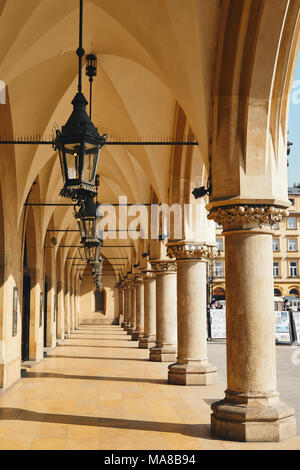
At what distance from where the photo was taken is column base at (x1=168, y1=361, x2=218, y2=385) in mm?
11234

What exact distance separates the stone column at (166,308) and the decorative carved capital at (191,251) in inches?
143

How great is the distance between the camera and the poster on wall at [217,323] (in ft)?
76.1

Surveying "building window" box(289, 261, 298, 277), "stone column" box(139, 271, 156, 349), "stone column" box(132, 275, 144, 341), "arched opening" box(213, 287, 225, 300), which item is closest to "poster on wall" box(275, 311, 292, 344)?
"stone column" box(139, 271, 156, 349)

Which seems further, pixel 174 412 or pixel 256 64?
pixel 174 412

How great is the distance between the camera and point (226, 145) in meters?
7.22

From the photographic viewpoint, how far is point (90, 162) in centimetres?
572

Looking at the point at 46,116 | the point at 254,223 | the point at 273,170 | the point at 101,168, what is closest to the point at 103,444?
the point at 254,223

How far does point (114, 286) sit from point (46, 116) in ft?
144

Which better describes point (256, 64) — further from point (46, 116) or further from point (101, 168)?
point (101, 168)

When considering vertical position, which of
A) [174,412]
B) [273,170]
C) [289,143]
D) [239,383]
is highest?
[289,143]

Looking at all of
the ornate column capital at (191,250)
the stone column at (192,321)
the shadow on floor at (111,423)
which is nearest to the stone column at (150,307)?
the ornate column capital at (191,250)

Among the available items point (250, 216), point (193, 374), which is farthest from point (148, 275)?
point (250, 216)

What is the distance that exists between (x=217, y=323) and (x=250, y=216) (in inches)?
666

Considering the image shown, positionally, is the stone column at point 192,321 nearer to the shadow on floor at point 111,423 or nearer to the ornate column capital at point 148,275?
the shadow on floor at point 111,423
